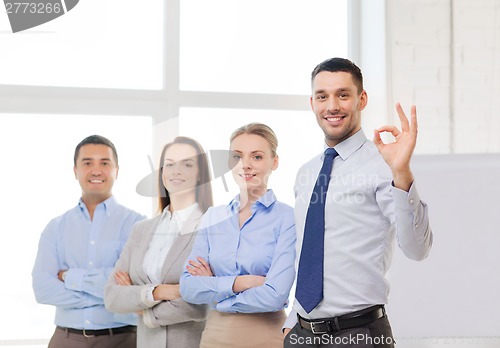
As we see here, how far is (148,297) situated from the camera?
2369 mm

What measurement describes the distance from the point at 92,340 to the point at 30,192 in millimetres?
1154

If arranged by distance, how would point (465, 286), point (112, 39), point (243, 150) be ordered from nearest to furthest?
point (243, 150) < point (465, 286) < point (112, 39)

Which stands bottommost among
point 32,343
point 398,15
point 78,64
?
point 32,343

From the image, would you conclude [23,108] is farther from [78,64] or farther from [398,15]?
[398,15]

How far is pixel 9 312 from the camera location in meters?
3.43

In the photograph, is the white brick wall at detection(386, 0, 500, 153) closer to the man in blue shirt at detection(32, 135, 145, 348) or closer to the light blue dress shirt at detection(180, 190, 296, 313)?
the light blue dress shirt at detection(180, 190, 296, 313)

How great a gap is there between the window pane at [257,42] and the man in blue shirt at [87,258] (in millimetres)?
1038

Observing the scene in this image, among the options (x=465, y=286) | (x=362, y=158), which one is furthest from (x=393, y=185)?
(x=465, y=286)

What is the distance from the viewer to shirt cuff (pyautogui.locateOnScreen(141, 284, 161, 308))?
2.36m

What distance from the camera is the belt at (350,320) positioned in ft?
5.82

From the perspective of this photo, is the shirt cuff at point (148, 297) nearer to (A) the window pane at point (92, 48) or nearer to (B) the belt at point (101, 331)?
(B) the belt at point (101, 331)

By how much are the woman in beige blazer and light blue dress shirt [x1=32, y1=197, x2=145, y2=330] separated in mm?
188

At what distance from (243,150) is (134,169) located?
4.51ft

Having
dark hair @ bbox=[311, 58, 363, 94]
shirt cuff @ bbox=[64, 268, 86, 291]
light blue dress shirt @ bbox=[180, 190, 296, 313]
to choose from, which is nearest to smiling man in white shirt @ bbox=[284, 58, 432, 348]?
dark hair @ bbox=[311, 58, 363, 94]
